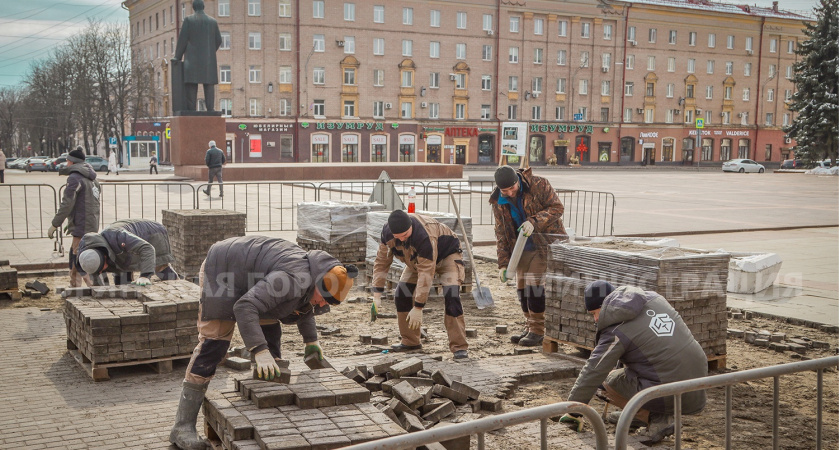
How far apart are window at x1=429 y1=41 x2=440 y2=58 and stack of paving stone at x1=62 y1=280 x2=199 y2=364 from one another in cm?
5885

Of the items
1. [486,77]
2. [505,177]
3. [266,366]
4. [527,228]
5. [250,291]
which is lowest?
[266,366]

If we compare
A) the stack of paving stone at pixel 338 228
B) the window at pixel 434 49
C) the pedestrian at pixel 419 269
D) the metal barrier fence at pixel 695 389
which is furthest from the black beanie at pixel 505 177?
the window at pixel 434 49

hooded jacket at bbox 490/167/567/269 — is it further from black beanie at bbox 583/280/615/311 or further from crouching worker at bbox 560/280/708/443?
crouching worker at bbox 560/280/708/443

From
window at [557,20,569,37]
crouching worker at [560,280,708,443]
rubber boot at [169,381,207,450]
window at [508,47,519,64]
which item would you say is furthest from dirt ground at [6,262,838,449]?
window at [557,20,569,37]

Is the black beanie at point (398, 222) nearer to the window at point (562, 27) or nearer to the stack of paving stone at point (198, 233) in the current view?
the stack of paving stone at point (198, 233)

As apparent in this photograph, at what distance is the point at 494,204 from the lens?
8.95 m

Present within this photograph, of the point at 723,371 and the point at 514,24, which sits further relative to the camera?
the point at 514,24

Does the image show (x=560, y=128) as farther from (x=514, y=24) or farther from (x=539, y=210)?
(x=539, y=210)

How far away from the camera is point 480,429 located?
3387 millimetres

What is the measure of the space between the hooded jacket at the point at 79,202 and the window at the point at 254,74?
5093 cm

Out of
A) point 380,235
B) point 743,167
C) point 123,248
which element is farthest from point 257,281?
point 743,167

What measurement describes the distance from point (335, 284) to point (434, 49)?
61426 mm

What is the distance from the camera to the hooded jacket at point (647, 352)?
539 cm

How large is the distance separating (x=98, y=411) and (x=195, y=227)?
223 inches
